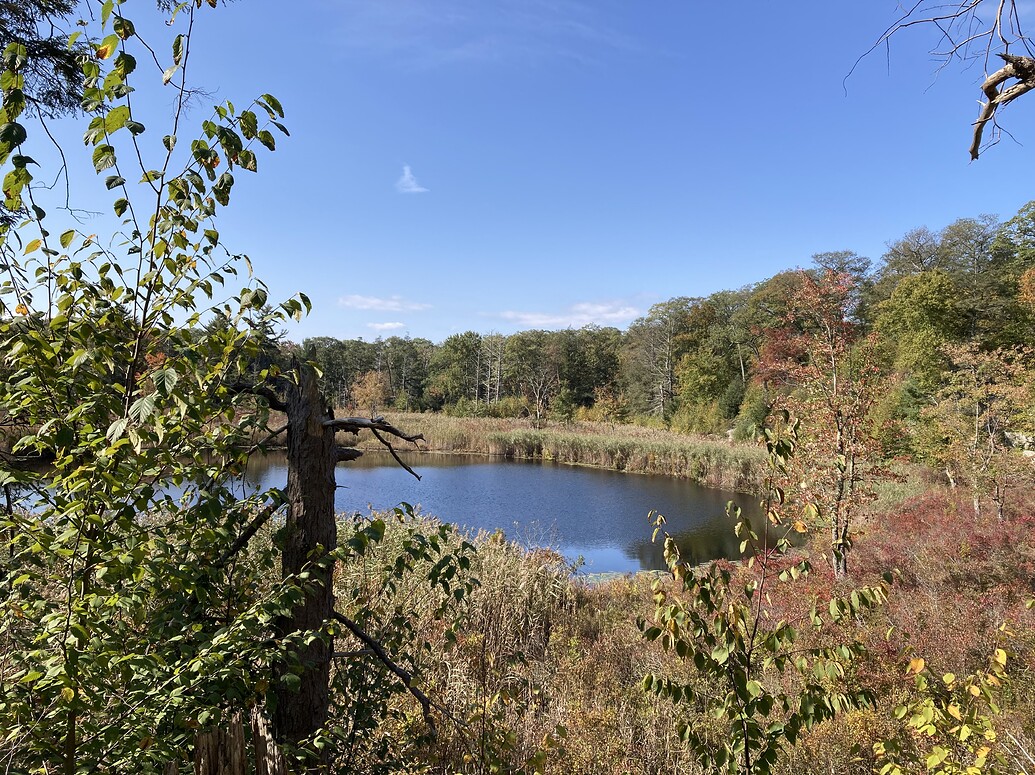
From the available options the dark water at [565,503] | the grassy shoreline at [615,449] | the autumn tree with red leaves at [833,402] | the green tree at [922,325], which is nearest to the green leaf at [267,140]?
the autumn tree with red leaves at [833,402]

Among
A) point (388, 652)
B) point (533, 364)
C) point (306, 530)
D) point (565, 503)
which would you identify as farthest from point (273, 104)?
point (533, 364)

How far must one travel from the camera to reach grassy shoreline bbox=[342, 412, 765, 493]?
18250 millimetres

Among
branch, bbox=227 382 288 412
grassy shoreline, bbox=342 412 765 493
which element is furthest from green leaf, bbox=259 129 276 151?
grassy shoreline, bbox=342 412 765 493

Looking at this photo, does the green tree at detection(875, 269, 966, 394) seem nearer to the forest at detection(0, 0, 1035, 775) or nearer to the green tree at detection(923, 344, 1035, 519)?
the green tree at detection(923, 344, 1035, 519)

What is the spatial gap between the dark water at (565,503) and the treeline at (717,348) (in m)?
3.37

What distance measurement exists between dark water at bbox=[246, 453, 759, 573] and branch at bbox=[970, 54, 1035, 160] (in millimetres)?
7322

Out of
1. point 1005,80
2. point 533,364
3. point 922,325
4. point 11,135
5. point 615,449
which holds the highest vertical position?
point 922,325

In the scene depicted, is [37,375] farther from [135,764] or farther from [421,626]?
[421,626]

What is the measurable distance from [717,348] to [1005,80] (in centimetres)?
3379

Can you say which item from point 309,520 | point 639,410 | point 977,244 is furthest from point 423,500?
point 977,244

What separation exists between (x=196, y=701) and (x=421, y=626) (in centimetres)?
319

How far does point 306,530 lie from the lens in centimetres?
169

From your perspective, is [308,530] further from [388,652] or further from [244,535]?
[388,652]

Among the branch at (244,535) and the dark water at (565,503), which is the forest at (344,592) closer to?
the branch at (244,535)
